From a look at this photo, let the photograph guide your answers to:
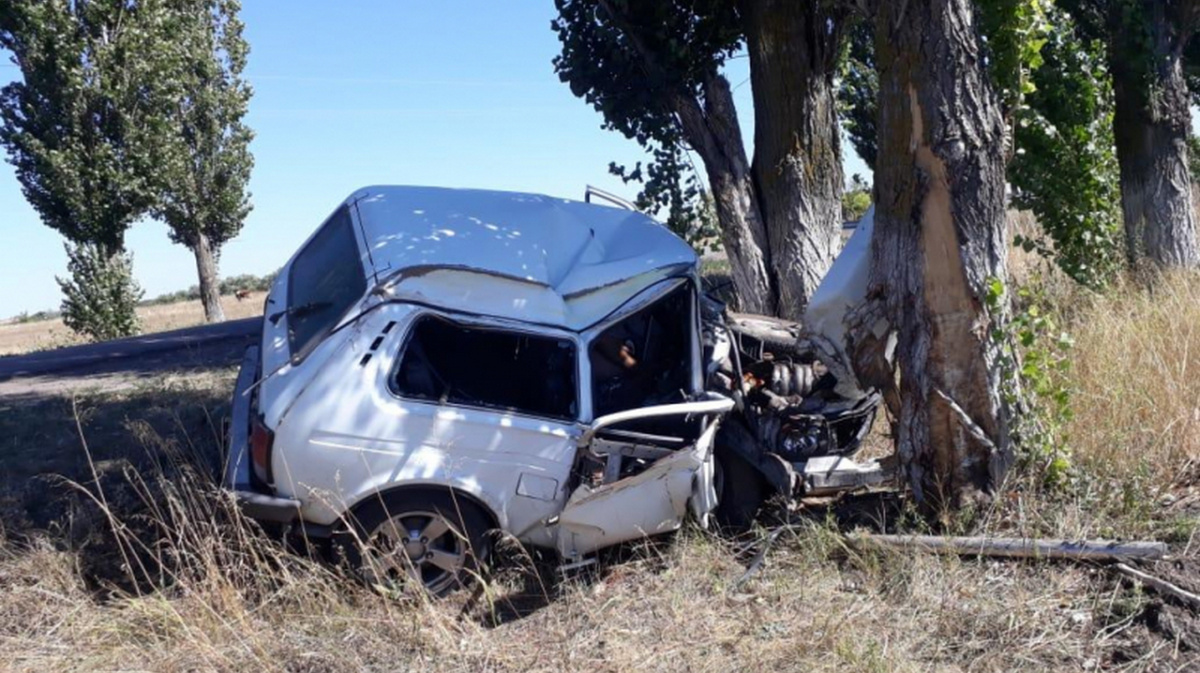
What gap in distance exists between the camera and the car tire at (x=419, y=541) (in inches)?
223

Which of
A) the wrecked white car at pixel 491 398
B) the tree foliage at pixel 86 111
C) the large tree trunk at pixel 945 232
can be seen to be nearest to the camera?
the wrecked white car at pixel 491 398

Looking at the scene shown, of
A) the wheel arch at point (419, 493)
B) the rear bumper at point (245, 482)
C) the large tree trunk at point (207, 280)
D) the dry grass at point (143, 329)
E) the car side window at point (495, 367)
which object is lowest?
the wheel arch at point (419, 493)

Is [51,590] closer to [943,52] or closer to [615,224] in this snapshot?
[615,224]

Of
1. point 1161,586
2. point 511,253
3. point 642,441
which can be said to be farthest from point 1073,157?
point 511,253

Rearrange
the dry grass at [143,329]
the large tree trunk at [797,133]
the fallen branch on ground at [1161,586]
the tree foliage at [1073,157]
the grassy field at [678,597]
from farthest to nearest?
the dry grass at [143,329] < the tree foliage at [1073,157] < the large tree trunk at [797,133] < the fallen branch on ground at [1161,586] < the grassy field at [678,597]

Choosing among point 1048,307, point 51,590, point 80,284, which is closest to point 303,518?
point 51,590

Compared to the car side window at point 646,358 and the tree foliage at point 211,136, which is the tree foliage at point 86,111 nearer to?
the tree foliage at point 211,136

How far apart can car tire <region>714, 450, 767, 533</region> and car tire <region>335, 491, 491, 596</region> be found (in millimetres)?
1681

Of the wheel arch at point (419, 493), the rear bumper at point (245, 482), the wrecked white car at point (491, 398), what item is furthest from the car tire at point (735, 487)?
the rear bumper at point (245, 482)

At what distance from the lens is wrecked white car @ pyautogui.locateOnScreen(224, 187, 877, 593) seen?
220 inches

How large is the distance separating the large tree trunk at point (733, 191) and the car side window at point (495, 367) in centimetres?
412

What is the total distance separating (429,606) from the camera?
5.13 meters

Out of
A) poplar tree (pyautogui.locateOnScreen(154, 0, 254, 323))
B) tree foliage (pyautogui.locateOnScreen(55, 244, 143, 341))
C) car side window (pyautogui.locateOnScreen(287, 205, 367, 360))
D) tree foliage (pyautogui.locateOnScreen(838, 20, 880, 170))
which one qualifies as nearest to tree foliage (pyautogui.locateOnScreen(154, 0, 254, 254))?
poplar tree (pyautogui.locateOnScreen(154, 0, 254, 323))

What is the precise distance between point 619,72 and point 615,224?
397cm
